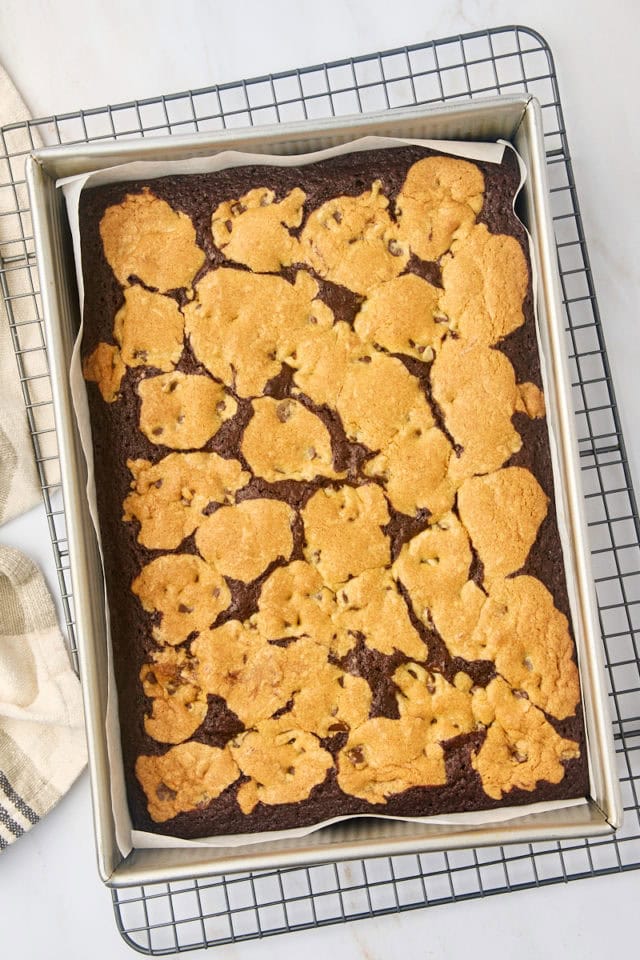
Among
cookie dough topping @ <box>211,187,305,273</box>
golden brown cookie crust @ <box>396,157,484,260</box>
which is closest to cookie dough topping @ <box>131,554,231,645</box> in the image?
cookie dough topping @ <box>211,187,305,273</box>

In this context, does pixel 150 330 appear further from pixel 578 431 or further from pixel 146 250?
pixel 578 431

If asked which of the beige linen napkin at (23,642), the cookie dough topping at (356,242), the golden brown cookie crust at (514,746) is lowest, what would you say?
the golden brown cookie crust at (514,746)

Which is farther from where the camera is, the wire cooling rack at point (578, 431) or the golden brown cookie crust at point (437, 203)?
the wire cooling rack at point (578, 431)

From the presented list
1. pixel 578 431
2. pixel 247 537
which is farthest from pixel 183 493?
pixel 578 431

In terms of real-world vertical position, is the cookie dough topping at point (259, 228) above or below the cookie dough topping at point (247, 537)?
above

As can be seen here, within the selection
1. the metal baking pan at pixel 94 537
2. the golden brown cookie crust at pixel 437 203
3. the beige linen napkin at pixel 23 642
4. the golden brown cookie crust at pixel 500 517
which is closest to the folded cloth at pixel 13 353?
the beige linen napkin at pixel 23 642

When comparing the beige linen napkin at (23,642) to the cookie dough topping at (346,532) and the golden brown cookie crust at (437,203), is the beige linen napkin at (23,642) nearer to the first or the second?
the cookie dough topping at (346,532)
